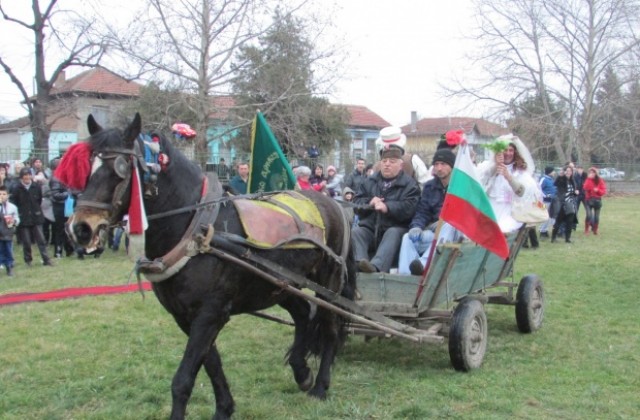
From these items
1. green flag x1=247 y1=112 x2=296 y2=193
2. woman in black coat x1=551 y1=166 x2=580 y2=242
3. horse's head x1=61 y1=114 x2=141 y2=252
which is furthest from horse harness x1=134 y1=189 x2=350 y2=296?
woman in black coat x1=551 y1=166 x2=580 y2=242

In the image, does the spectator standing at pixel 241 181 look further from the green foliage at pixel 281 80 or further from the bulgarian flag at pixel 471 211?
the green foliage at pixel 281 80

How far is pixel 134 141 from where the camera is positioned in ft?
12.1

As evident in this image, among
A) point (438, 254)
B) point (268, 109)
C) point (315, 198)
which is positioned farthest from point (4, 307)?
point (268, 109)

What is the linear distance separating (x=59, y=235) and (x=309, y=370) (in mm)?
9086

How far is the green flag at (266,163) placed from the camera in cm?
561

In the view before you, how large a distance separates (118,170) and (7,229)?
8.19m

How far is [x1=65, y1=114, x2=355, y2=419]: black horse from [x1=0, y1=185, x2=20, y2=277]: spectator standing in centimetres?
752

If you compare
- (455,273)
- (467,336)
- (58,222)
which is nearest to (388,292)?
(455,273)

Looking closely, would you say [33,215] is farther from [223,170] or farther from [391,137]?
[223,170]

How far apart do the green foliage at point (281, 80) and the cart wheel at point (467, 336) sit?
50.3 feet

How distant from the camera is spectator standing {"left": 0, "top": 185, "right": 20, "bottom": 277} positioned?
34.4ft

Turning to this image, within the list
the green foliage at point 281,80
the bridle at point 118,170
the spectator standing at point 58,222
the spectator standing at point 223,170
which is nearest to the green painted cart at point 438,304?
the bridle at point 118,170

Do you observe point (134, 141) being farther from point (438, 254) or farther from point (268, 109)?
point (268, 109)

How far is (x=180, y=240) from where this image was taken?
385 centimetres
